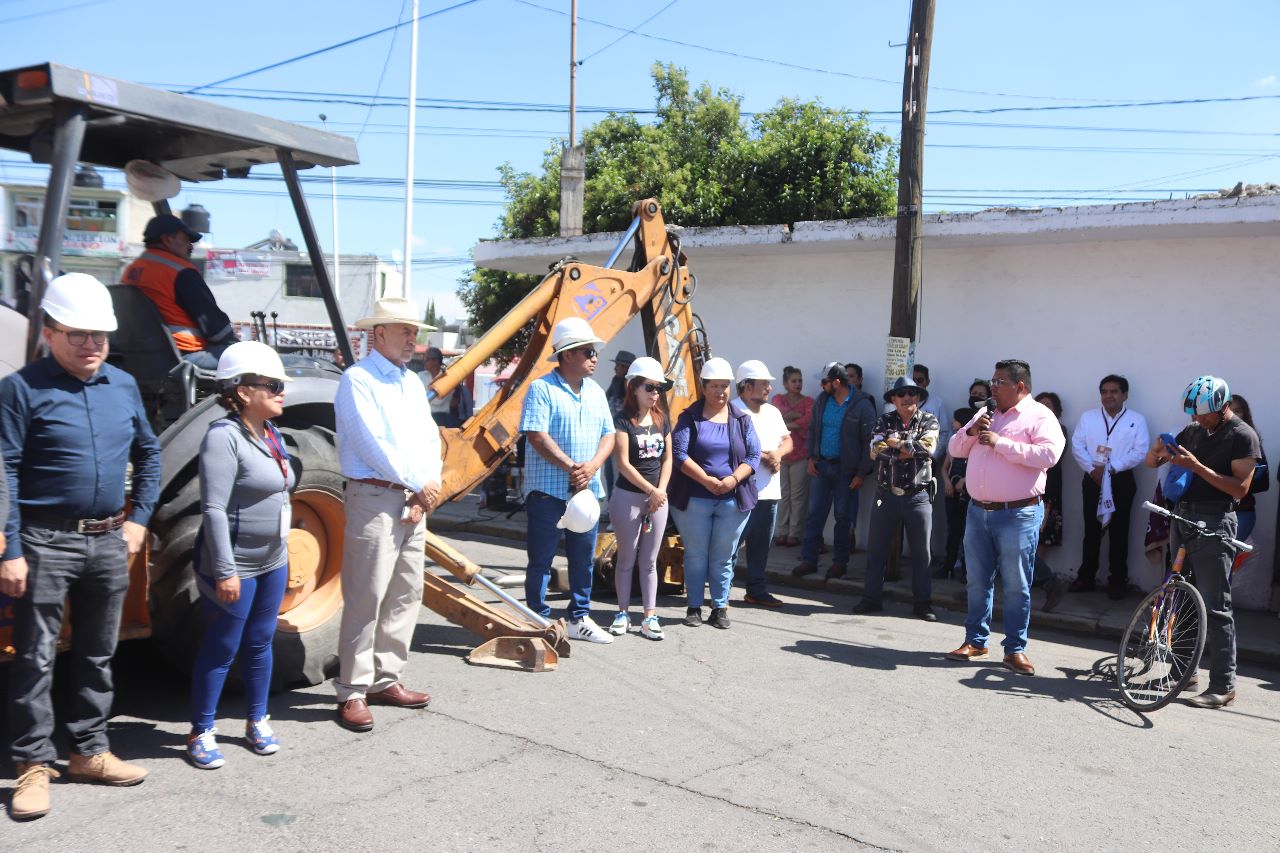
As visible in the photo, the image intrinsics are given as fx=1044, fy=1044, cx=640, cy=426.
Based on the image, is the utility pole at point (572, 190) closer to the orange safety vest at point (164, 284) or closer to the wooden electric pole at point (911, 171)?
the wooden electric pole at point (911, 171)

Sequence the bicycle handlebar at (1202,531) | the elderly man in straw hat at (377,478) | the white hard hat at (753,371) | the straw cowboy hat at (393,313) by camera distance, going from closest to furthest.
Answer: the elderly man in straw hat at (377,478) < the straw cowboy hat at (393,313) < the bicycle handlebar at (1202,531) < the white hard hat at (753,371)

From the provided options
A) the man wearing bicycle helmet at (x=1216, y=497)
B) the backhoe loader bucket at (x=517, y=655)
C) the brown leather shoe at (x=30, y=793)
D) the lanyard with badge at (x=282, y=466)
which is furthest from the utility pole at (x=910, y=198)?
the brown leather shoe at (x=30, y=793)

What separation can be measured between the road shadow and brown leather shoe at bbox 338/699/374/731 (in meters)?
2.97

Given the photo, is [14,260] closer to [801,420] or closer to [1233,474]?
[1233,474]

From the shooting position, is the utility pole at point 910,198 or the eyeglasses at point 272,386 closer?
the eyeglasses at point 272,386

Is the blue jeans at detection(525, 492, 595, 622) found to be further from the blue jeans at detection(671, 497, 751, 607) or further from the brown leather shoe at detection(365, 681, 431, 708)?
the brown leather shoe at detection(365, 681, 431, 708)

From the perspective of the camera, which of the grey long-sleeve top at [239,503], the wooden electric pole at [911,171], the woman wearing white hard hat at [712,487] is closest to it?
the grey long-sleeve top at [239,503]

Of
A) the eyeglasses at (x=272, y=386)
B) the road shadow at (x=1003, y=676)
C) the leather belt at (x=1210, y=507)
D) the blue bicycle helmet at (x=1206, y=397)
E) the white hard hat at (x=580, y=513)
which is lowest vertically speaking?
the road shadow at (x=1003, y=676)

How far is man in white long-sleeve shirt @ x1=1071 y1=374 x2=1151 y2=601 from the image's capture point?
29.6ft

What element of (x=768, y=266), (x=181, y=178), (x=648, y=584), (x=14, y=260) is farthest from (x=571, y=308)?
(x=768, y=266)

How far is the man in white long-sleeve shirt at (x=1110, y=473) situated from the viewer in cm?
902

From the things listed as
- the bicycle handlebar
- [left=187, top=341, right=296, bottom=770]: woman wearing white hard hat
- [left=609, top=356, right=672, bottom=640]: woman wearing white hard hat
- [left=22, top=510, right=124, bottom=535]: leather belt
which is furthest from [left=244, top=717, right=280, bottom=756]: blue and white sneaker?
the bicycle handlebar

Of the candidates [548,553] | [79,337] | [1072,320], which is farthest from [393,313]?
[1072,320]

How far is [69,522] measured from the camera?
12.9ft
